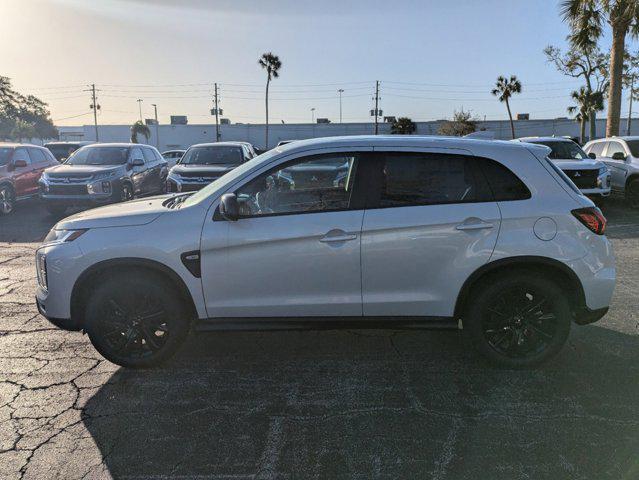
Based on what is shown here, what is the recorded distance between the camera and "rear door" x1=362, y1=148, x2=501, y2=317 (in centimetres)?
368

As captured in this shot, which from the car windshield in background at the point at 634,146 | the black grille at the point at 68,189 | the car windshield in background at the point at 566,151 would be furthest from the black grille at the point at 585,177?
the black grille at the point at 68,189

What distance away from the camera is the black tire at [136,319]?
3.79 m

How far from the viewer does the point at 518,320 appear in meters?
3.86

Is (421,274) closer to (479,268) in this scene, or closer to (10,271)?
(479,268)

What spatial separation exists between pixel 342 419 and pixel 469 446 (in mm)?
814

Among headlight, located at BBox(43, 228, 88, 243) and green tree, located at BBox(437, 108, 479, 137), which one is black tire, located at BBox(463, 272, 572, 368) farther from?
green tree, located at BBox(437, 108, 479, 137)

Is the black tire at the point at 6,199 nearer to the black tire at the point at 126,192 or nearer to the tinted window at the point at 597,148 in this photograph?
the black tire at the point at 126,192

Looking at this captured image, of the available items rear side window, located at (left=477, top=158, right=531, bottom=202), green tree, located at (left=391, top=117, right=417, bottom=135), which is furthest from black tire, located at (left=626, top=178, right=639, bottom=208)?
green tree, located at (left=391, top=117, right=417, bottom=135)

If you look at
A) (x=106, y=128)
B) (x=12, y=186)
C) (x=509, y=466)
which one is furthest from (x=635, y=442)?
(x=106, y=128)

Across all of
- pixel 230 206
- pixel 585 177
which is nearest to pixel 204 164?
pixel 230 206

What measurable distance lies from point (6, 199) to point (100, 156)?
2.56m

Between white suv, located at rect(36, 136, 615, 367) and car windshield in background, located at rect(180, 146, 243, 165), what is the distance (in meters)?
8.13

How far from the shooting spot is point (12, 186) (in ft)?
41.3

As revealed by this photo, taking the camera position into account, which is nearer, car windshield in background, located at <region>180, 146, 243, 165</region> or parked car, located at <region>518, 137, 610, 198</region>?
parked car, located at <region>518, 137, 610, 198</region>
